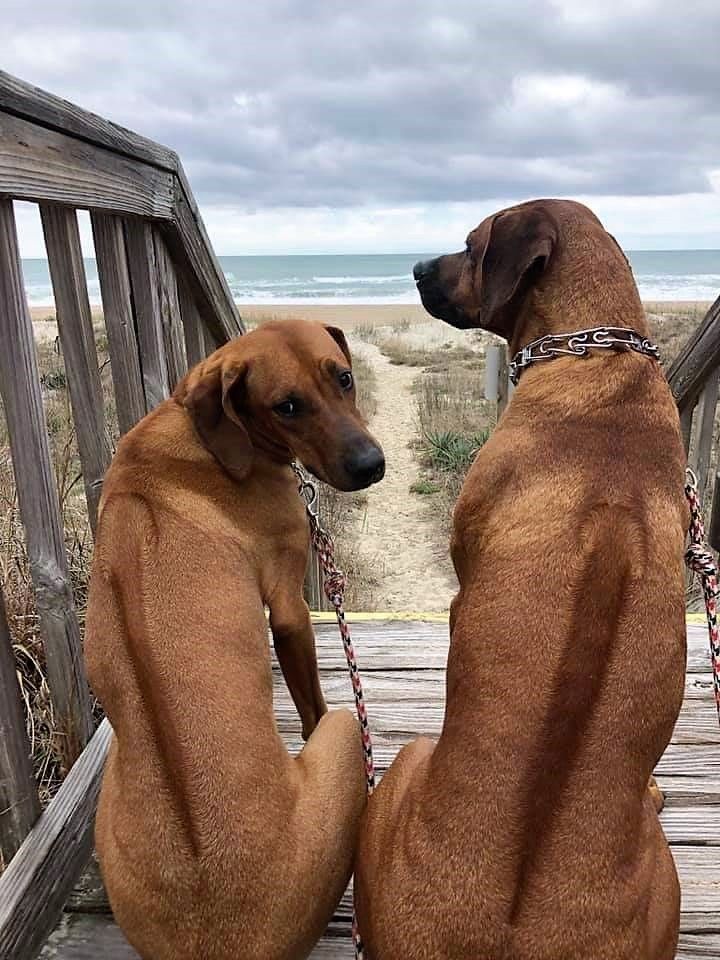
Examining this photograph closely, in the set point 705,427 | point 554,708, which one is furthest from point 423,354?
point 554,708

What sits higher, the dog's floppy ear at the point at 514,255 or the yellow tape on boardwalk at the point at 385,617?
the dog's floppy ear at the point at 514,255

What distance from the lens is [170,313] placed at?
3268 mm

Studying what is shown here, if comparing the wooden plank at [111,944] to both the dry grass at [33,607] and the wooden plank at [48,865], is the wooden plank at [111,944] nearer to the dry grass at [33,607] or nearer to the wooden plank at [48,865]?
the wooden plank at [48,865]

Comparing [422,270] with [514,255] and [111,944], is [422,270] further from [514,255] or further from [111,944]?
[111,944]

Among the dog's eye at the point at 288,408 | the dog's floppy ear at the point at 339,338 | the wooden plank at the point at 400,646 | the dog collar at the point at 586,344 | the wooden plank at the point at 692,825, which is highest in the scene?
the dog's floppy ear at the point at 339,338

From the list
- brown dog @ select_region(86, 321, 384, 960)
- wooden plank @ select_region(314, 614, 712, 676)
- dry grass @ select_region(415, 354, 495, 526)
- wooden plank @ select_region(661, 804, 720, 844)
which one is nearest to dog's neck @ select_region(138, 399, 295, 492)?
brown dog @ select_region(86, 321, 384, 960)

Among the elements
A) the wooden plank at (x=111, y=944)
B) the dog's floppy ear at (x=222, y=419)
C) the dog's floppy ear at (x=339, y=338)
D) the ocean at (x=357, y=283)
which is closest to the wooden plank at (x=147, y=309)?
the dog's floppy ear at (x=222, y=419)

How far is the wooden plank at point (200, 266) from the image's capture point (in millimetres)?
3152

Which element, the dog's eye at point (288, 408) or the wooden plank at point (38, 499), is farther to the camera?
the dog's eye at point (288, 408)

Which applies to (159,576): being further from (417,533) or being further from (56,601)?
(417,533)

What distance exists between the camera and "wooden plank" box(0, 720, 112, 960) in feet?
7.30

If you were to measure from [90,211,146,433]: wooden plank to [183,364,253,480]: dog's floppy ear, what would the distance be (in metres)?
0.54

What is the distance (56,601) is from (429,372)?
15957mm

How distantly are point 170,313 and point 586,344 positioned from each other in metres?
1.74
